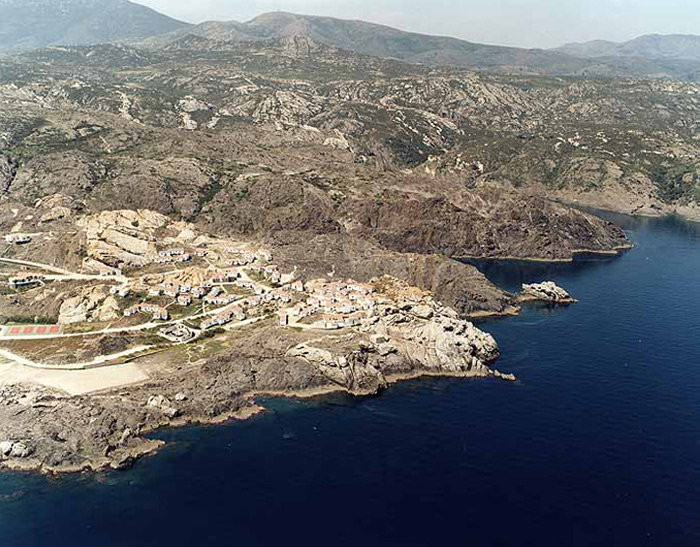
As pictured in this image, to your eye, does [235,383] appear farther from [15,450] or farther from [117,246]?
[117,246]

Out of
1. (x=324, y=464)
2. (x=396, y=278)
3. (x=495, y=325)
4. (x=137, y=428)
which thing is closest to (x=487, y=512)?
(x=324, y=464)

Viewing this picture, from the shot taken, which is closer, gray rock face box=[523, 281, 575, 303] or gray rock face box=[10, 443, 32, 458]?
gray rock face box=[10, 443, 32, 458]

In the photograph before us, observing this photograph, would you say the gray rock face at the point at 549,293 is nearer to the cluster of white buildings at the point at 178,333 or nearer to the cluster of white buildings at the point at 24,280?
the cluster of white buildings at the point at 178,333

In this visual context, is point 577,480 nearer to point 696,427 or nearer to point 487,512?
point 487,512

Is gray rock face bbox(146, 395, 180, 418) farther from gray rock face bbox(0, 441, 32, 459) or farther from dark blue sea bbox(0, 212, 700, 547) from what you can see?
gray rock face bbox(0, 441, 32, 459)

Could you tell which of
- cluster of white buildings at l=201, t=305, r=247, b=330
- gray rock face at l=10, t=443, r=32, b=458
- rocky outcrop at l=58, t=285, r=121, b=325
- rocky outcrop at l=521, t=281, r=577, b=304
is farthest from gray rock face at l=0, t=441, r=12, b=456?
rocky outcrop at l=521, t=281, r=577, b=304

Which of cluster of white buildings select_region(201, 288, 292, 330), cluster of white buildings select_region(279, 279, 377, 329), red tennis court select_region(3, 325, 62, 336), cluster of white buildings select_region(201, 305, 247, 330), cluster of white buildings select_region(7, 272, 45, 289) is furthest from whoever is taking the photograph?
cluster of white buildings select_region(7, 272, 45, 289)

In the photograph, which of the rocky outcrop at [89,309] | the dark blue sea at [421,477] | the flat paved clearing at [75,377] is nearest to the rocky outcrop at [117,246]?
the rocky outcrop at [89,309]
